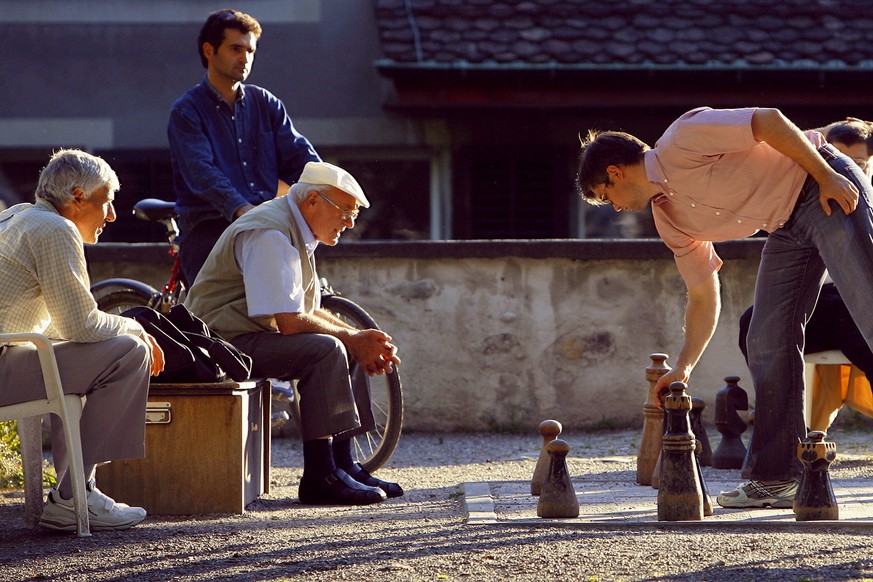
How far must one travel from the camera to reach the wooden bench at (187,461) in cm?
510

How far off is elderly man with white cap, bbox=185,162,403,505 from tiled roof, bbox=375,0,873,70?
6.18 meters

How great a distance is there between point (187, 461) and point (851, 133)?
3006 mm

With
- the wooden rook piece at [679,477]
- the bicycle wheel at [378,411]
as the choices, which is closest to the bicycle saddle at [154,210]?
the bicycle wheel at [378,411]

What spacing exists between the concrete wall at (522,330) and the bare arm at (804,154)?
365 centimetres

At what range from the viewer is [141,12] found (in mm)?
12586

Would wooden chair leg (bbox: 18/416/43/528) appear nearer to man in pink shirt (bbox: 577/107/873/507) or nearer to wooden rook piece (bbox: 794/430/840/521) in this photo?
man in pink shirt (bbox: 577/107/873/507)

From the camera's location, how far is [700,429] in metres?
6.12

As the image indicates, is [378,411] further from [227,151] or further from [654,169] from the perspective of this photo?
[654,169]

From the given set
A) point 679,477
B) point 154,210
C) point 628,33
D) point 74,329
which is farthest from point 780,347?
point 628,33

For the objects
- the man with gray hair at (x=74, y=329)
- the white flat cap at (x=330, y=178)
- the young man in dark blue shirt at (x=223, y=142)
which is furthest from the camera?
the young man in dark blue shirt at (x=223, y=142)

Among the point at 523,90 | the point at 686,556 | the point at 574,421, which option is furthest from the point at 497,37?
the point at 686,556

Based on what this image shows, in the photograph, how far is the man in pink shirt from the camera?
443 centimetres

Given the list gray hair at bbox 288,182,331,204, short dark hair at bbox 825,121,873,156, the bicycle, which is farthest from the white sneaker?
short dark hair at bbox 825,121,873,156

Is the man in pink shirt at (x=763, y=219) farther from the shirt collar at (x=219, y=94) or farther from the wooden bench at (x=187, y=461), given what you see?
the shirt collar at (x=219, y=94)
